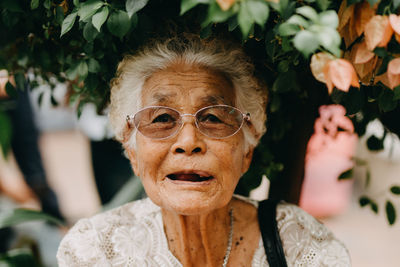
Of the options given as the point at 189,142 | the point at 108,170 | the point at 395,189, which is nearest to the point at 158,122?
the point at 189,142

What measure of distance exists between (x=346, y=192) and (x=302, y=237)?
345 centimetres

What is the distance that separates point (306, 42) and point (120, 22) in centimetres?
55

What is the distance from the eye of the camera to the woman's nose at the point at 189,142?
1.34 meters

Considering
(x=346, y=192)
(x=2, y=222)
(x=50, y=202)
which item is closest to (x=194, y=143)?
(x=2, y=222)

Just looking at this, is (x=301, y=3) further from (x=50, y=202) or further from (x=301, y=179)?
(x=50, y=202)

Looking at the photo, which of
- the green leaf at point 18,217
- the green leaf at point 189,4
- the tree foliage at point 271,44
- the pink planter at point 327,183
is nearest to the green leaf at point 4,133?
the tree foliage at point 271,44

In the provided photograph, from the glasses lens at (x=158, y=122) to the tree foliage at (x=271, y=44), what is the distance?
0.78 ft

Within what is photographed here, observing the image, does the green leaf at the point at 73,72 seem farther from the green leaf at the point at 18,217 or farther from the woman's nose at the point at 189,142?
the green leaf at the point at 18,217

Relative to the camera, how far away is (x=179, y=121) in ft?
4.54

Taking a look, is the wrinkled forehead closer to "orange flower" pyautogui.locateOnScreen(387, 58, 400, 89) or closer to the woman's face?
the woman's face

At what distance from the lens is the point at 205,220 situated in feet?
5.05

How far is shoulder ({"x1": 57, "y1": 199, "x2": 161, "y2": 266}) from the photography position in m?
1.54

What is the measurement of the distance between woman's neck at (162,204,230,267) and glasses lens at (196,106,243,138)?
36 cm

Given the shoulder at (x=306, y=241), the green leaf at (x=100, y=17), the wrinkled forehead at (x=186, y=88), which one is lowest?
the shoulder at (x=306, y=241)
